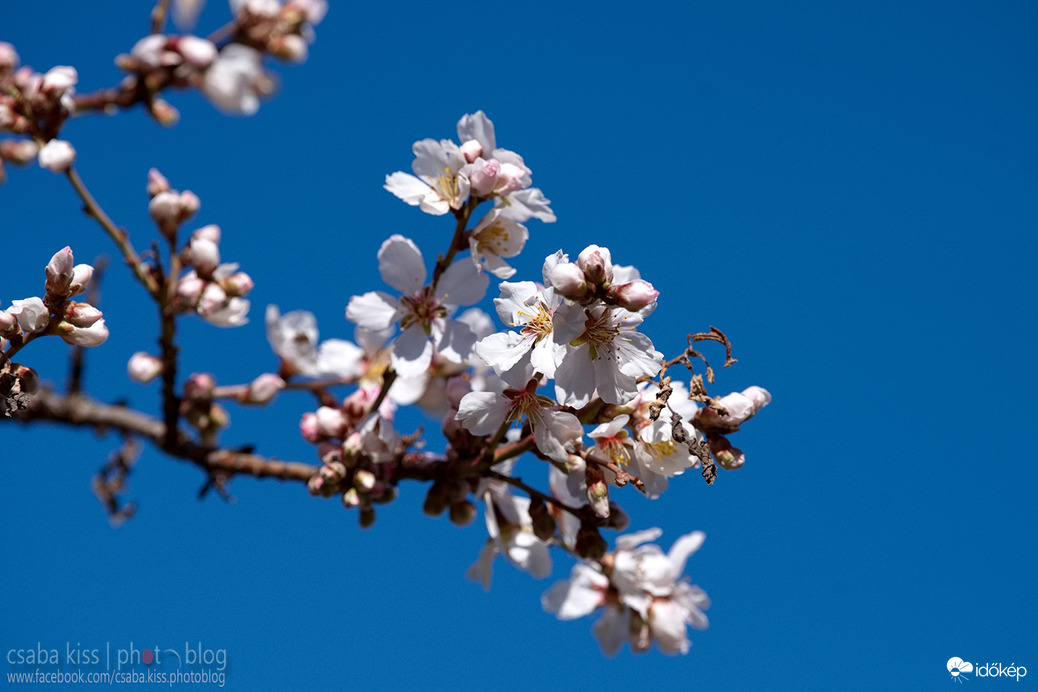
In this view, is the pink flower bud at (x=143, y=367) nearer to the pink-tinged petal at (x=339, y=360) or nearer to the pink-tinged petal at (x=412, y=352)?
the pink-tinged petal at (x=339, y=360)

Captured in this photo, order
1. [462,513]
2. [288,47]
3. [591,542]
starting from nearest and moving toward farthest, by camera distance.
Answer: [591,542] → [462,513] → [288,47]

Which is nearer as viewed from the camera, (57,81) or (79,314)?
(79,314)

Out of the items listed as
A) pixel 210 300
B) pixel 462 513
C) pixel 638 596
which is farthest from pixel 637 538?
pixel 210 300

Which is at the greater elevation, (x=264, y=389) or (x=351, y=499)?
(x=264, y=389)

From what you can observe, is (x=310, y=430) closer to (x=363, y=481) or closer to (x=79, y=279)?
(x=363, y=481)

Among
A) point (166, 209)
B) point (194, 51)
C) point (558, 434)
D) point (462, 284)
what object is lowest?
point (558, 434)

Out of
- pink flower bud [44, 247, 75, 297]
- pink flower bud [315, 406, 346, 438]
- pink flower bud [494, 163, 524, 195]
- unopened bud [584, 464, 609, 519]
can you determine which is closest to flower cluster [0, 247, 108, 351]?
pink flower bud [44, 247, 75, 297]

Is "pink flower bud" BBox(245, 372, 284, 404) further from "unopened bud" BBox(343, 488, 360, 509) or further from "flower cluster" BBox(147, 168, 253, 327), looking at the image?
"unopened bud" BBox(343, 488, 360, 509)

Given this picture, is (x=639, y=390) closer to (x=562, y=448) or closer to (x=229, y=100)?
(x=562, y=448)
